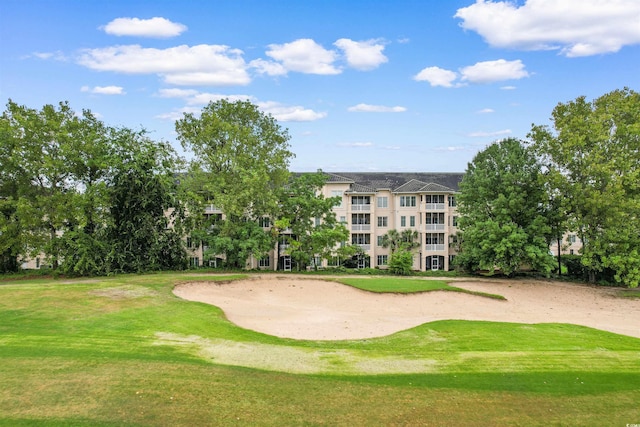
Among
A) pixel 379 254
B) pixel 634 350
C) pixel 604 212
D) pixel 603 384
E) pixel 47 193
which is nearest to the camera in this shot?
pixel 603 384

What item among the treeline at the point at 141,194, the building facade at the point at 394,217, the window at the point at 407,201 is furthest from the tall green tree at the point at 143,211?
the window at the point at 407,201

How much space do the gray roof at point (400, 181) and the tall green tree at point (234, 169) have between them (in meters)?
13.5

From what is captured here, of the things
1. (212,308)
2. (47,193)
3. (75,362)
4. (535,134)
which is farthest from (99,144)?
(535,134)

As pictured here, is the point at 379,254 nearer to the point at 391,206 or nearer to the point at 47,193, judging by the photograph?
the point at 391,206

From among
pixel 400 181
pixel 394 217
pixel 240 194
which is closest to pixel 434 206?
pixel 394 217

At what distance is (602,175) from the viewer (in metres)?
34.8

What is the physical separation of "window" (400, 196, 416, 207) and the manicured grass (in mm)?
21950

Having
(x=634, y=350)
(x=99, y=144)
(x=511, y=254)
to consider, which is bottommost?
(x=634, y=350)

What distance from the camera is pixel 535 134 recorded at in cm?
3800

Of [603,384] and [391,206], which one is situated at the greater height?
[391,206]

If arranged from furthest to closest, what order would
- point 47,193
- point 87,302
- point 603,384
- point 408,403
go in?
point 47,193 < point 87,302 < point 603,384 < point 408,403

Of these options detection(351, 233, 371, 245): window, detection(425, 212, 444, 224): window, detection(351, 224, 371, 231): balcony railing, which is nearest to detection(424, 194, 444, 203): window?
detection(425, 212, 444, 224): window

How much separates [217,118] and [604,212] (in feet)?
103

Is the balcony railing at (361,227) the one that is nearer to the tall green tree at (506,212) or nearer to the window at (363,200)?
the window at (363,200)
